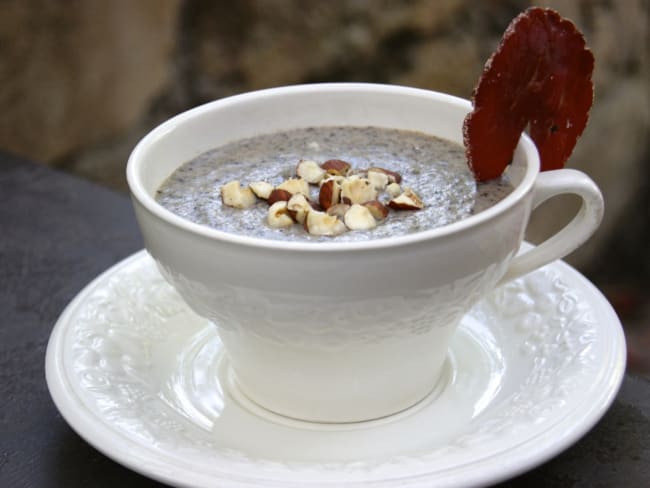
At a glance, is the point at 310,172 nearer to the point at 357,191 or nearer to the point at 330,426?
the point at 357,191

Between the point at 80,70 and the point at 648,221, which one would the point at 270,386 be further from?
the point at 648,221

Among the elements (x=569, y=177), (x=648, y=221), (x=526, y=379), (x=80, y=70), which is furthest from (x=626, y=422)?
(x=648, y=221)

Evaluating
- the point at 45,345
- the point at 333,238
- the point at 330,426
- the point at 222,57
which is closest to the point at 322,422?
the point at 330,426

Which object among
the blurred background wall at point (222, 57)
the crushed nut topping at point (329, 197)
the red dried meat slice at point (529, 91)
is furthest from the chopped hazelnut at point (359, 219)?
the blurred background wall at point (222, 57)

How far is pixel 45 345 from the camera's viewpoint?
2.77 ft

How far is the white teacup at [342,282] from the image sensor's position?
1.98ft

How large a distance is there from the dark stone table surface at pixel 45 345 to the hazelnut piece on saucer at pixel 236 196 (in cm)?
21

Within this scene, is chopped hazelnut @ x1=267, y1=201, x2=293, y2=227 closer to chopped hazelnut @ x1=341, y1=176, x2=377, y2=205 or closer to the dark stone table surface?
chopped hazelnut @ x1=341, y1=176, x2=377, y2=205

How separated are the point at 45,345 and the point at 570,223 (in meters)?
0.46

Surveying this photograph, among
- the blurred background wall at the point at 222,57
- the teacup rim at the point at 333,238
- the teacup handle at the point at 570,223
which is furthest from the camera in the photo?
the blurred background wall at the point at 222,57

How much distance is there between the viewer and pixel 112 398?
692mm

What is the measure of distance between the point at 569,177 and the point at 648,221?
59.3 inches

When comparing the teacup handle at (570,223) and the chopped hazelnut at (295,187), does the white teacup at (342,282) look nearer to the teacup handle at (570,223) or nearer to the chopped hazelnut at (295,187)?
the teacup handle at (570,223)

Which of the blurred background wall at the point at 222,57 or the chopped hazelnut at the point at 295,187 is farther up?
the chopped hazelnut at the point at 295,187
